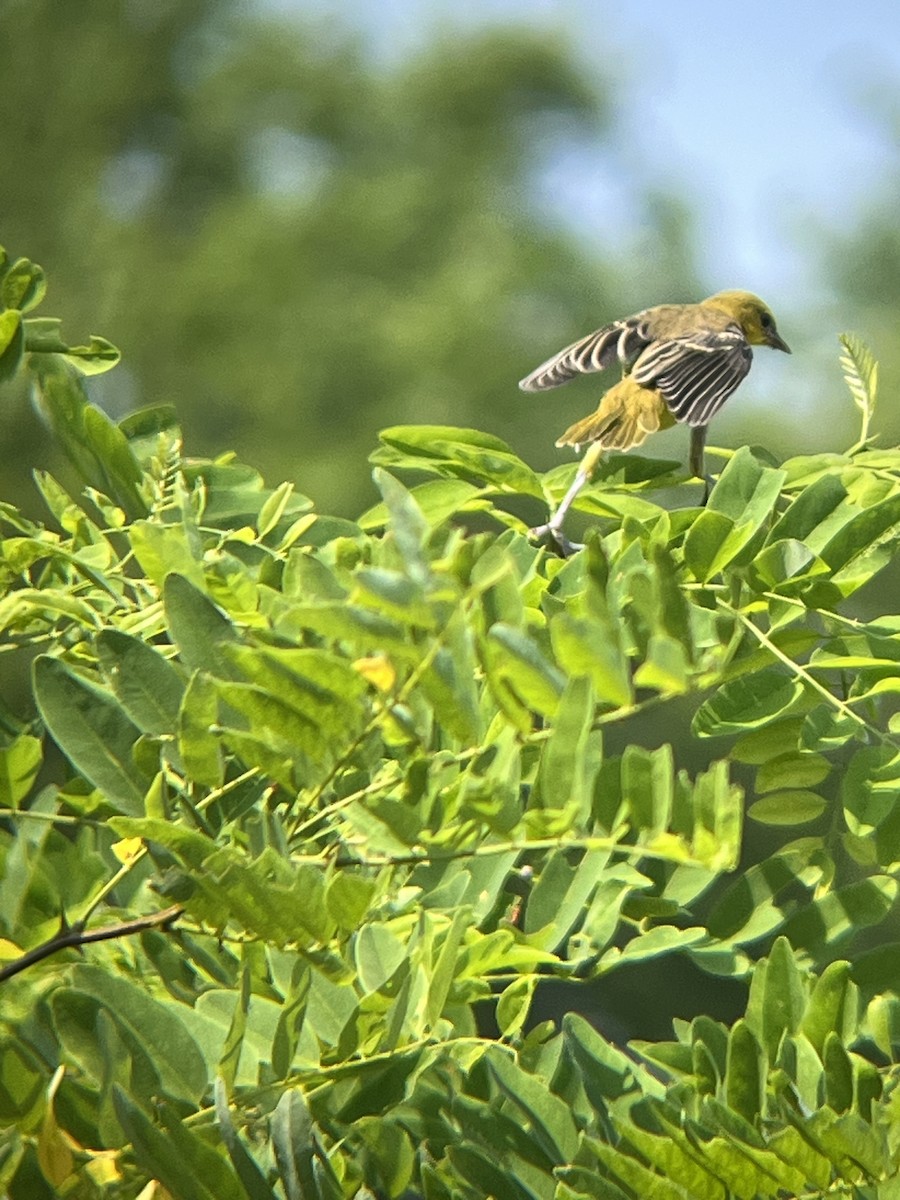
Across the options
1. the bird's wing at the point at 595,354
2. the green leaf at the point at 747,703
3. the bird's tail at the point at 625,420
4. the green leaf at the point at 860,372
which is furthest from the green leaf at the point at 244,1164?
the bird's wing at the point at 595,354

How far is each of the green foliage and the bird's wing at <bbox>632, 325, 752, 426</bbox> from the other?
59.4 inches

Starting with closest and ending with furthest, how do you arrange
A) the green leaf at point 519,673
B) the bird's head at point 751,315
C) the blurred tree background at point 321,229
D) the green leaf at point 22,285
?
1. the green leaf at point 519,673
2. the green leaf at point 22,285
3. the bird's head at point 751,315
4. the blurred tree background at point 321,229

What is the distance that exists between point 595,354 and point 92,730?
6.79 feet

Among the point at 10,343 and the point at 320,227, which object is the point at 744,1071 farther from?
the point at 320,227

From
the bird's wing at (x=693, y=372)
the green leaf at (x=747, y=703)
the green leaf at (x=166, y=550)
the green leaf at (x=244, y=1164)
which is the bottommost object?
the green leaf at (x=244, y=1164)

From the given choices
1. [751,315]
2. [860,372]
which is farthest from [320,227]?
[860,372]

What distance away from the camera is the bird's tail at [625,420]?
7.58ft

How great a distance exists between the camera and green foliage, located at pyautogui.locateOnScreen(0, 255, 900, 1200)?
0.58 metres

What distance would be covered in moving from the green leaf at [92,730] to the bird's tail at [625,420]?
1.65 metres

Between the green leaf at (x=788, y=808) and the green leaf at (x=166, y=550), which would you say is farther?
Answer: the green leaf at (x=788, y=808)

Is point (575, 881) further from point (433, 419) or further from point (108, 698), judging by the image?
point (433, 419)

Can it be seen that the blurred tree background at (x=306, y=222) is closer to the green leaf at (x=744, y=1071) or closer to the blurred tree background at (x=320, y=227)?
the blurred tree background at (x=320, y=227)

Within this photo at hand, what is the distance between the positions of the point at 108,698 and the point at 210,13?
22.7 metres

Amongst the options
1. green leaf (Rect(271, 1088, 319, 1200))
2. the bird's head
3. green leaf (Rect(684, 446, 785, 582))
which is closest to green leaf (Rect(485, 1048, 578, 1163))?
green leaf (Rect(271, 1088, 319, 1200))
